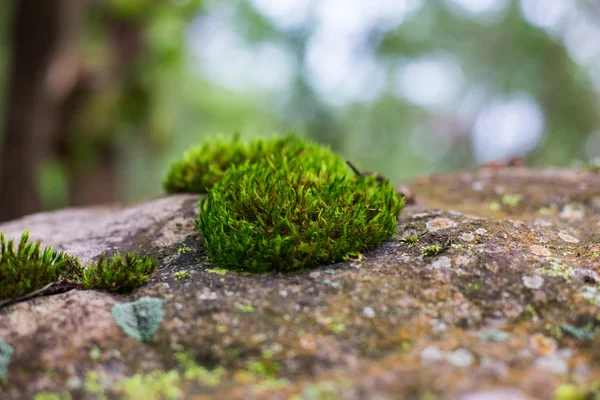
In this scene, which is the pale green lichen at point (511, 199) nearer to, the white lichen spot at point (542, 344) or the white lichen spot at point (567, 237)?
the white lichen spot at point (567, 237)

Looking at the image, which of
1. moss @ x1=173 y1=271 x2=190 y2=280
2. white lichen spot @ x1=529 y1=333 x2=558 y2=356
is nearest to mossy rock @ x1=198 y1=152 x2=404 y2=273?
moss @ x1=173 y1=271 x2=190 y2=280

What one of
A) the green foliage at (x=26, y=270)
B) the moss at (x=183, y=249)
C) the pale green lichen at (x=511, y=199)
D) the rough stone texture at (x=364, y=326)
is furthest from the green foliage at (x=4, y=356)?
the pale green lichen at (x=511, y=199)

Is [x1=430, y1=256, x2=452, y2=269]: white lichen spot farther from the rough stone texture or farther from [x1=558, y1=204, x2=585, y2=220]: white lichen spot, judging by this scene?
[x1=558, y1=204, x2=585, y2=220]: white lichen spot

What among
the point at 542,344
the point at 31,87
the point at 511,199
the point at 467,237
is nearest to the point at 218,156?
the point at 467,237

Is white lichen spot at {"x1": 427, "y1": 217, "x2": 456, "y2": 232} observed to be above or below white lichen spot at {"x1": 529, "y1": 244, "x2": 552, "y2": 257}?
above

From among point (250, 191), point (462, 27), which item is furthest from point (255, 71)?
point (250, 191)

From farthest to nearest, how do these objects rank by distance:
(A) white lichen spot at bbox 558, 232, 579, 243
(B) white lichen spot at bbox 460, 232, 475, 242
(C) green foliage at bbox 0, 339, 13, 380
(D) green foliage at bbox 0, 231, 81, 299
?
(A) white lichen spot at bbox 558, 232, 579, 243
(B) white lichen spot at bbox 460, 232, 475, 242
(D) green foliage at bbox 0, 231, 81, 299
(C) green foliage at bbox 0, 339, 13, 380

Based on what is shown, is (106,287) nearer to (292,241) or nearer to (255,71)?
(292,241)
